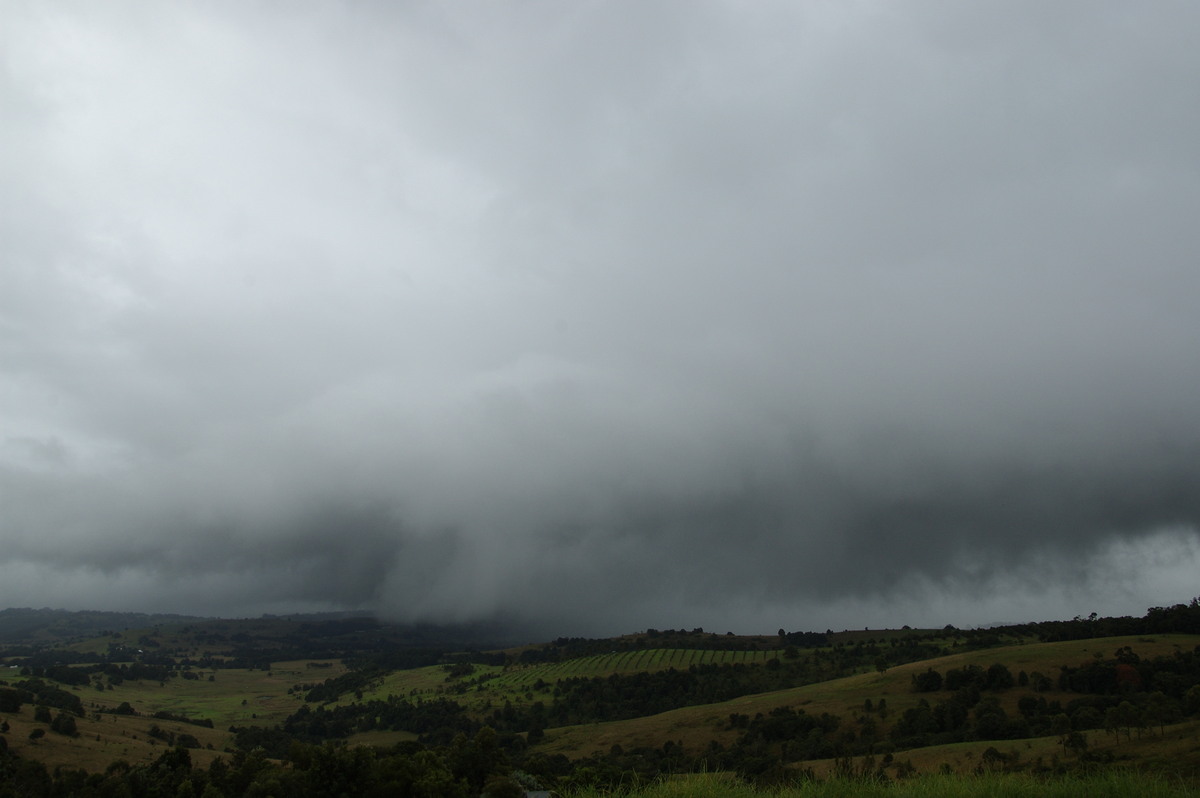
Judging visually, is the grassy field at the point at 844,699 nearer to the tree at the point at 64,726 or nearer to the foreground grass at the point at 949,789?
the tree at the point at 64,726

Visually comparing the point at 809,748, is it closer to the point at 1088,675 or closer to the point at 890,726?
the point at 890,726

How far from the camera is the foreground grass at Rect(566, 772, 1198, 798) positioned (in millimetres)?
15031

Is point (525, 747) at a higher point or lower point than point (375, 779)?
lower

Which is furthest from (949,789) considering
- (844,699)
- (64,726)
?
(64,726)

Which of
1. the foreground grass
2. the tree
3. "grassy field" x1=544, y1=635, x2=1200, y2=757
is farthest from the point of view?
"grassy field" x1=544, y1=635, x2=1200, y2=757

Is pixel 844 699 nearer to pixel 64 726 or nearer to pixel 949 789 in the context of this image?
pixel 64 726

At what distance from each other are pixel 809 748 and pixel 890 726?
27021mm

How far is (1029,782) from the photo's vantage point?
16.0 m

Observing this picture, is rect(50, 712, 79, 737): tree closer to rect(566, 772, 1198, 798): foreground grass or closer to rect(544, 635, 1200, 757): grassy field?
rect(544, 635, 1200, 757): grassy field

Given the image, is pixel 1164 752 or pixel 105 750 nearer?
pixel 1164 752

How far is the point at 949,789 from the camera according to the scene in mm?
15492

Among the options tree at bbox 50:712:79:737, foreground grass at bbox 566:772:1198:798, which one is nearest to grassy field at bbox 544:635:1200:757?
tree at bbox 50:712:79:737

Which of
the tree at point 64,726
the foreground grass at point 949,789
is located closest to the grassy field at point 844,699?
the tree at point 64,726

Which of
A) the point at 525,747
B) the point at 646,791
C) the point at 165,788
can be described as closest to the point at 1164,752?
the point at 646,791
